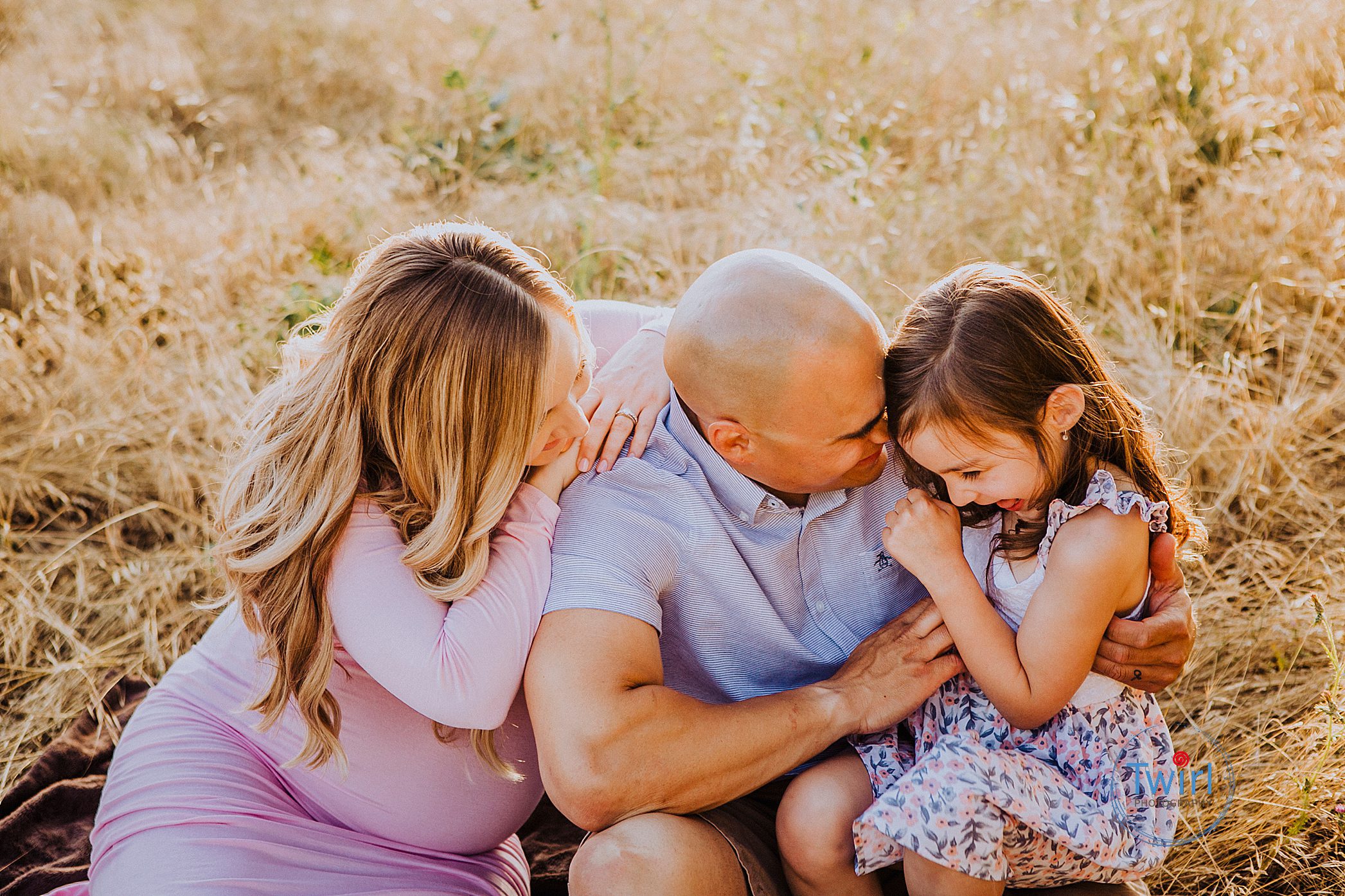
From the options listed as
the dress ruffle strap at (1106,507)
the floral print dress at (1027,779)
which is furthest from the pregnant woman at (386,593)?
the dress ruffle strap at (1106,507)

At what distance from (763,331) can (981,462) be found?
0.50 meters

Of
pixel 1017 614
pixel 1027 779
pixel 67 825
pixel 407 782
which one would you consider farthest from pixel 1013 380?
pixel 67 825

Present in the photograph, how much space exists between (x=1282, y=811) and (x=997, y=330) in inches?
58.4

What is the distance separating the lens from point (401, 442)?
6.97 ft

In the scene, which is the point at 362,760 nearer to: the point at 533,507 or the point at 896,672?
the point at 533,507

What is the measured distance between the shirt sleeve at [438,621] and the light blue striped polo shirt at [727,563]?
86mm

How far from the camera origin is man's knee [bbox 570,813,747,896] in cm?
195

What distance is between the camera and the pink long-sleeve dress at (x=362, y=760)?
2043 millimetres

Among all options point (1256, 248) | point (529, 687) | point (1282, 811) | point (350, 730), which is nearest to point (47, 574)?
point (350, 730)

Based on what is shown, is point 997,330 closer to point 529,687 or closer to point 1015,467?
point 1015,467

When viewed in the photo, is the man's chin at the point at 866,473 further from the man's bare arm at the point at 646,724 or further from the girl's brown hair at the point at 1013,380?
the man's bare arm at the point at 646,724

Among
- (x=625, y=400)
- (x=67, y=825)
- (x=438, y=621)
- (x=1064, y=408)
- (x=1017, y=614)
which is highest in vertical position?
(x=1064, y=408)

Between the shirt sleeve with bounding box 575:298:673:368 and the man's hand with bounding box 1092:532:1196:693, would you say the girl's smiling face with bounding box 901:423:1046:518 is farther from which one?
the shirt sleeve with bounding box 575:298:673:368

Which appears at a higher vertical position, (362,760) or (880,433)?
(880,433)
